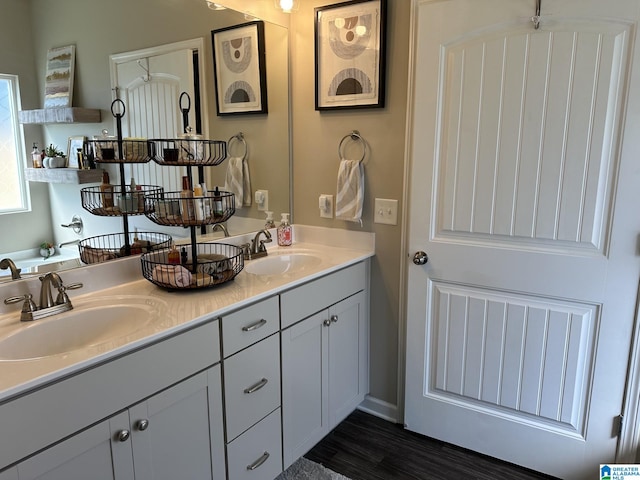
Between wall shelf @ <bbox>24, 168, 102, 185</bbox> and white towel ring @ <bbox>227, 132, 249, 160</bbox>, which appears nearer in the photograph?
wall shelf @ <bbox>24, 168, 102, 185</bbox>

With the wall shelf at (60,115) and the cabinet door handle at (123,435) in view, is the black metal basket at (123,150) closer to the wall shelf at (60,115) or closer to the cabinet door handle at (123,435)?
the wall shelf at (60,115)

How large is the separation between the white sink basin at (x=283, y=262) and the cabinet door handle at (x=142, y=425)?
0.99 meters

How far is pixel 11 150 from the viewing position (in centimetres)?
148

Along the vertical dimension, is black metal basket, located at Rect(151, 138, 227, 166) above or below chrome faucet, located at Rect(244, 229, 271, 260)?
above

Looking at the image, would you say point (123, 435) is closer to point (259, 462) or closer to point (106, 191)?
point (259, 462)

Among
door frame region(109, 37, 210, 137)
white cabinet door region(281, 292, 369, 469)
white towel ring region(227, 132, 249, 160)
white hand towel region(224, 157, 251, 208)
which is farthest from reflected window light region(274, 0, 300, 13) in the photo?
white cabinet door region(281, 292, 369, 469)

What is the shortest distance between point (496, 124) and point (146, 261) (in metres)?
1.52

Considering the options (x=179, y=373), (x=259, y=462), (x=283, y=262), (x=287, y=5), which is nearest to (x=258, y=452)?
(x=259, y=462)

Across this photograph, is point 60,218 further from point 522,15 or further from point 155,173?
point 522,15

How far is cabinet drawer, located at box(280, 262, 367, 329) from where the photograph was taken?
6.12 feet

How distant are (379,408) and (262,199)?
131 cm

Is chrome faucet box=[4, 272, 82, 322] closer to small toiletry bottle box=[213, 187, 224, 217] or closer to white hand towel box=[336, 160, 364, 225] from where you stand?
small toiletry bottle box=[213, 187, 224, 217]

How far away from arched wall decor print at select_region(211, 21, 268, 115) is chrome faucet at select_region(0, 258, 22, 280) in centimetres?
112

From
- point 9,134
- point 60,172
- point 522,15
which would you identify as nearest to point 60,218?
point 60,172
